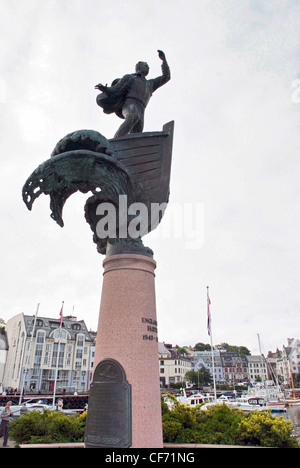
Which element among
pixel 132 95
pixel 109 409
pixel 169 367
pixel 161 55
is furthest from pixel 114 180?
pixel 169 367

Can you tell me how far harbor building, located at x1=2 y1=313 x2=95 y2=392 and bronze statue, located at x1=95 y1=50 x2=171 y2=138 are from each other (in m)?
52.7

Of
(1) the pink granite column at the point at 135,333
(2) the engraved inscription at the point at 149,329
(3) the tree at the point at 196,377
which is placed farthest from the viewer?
(3) the tree at the point at 196,377

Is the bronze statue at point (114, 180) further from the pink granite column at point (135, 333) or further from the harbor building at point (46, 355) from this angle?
the harbor building at point (46, 355)

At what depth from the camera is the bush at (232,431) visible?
387 inches

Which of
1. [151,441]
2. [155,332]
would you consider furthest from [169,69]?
[151,441]

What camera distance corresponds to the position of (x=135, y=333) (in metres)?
6.45

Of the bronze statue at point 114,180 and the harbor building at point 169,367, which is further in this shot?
the harbor building at point 169,367

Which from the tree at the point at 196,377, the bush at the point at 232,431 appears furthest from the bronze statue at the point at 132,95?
the tree at the point at 196,377

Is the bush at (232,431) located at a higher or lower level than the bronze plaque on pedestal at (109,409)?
lower

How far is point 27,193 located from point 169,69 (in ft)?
19.1

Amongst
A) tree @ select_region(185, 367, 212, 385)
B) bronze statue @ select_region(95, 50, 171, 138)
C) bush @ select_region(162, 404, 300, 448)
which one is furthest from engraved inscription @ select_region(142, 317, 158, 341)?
tree @ select_region(185, 367, 212, 385)

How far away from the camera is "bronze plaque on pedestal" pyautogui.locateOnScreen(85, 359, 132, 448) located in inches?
223

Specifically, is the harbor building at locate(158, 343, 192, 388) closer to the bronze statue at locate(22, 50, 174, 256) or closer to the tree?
the tree

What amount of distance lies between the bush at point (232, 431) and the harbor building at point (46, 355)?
1948 inches
